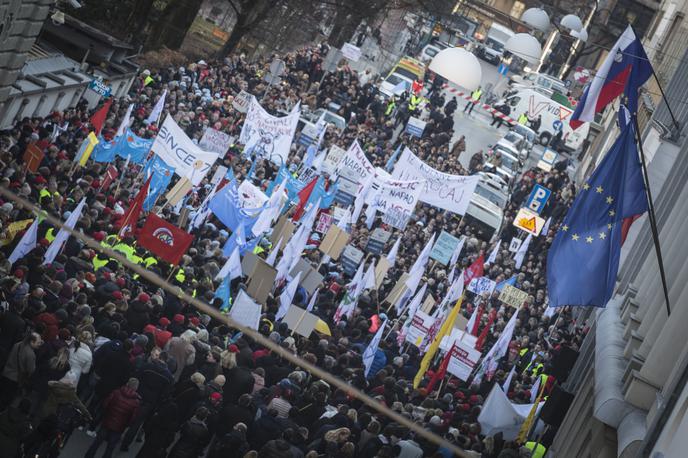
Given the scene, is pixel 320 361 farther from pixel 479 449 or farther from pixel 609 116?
pixel 609 116

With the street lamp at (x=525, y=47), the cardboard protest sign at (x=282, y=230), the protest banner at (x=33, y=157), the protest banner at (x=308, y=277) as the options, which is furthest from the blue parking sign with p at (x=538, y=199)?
the protest banner at (x=33, y=157)

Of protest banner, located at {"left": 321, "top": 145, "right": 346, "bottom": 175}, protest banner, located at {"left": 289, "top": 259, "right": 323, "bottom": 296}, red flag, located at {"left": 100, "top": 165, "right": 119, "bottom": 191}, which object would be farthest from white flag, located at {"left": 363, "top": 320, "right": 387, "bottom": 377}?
protest banner, located at {"left": 321, "top": 145, "right": 346, "bottom": 175}

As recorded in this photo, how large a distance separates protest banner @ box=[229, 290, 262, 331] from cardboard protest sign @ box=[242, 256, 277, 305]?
0.96 meters

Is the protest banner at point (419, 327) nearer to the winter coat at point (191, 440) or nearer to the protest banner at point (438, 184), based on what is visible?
the protest banner at point (438, 184)

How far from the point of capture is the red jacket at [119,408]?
47.6 ft

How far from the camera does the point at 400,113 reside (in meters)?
49.0

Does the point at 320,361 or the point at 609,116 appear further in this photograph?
the point at 609,116

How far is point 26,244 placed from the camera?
16.5 meters

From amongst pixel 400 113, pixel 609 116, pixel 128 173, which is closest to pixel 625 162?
pixel 128 173

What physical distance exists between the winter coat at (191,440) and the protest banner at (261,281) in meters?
4.51

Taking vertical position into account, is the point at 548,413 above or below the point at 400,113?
below

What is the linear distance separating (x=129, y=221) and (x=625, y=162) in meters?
7.12

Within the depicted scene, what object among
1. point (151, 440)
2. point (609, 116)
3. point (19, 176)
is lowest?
point (151, 440)

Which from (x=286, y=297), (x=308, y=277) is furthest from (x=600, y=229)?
(x=308, y=277)
